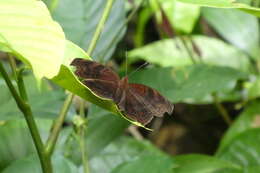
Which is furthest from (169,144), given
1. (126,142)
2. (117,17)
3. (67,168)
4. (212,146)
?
(67,168)

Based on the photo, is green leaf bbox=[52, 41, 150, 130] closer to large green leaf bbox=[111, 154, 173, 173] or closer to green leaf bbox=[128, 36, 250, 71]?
large green leaf bbox=[111, 154, 173, 173]

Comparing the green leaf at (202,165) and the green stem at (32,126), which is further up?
the green stem at (32,126)

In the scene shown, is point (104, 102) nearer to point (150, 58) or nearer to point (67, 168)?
point (67, 168)

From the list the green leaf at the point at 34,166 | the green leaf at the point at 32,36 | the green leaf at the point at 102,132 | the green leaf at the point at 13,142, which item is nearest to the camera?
the green leaf at the point at 32,36

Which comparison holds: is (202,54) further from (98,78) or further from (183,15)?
(98,78)

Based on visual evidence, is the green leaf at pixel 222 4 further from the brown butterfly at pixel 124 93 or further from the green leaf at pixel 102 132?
the green leaf at pixel 102 132

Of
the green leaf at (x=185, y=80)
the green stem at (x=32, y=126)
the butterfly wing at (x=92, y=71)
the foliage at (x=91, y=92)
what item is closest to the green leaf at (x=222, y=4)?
the foliage at (x=91, y=92)
